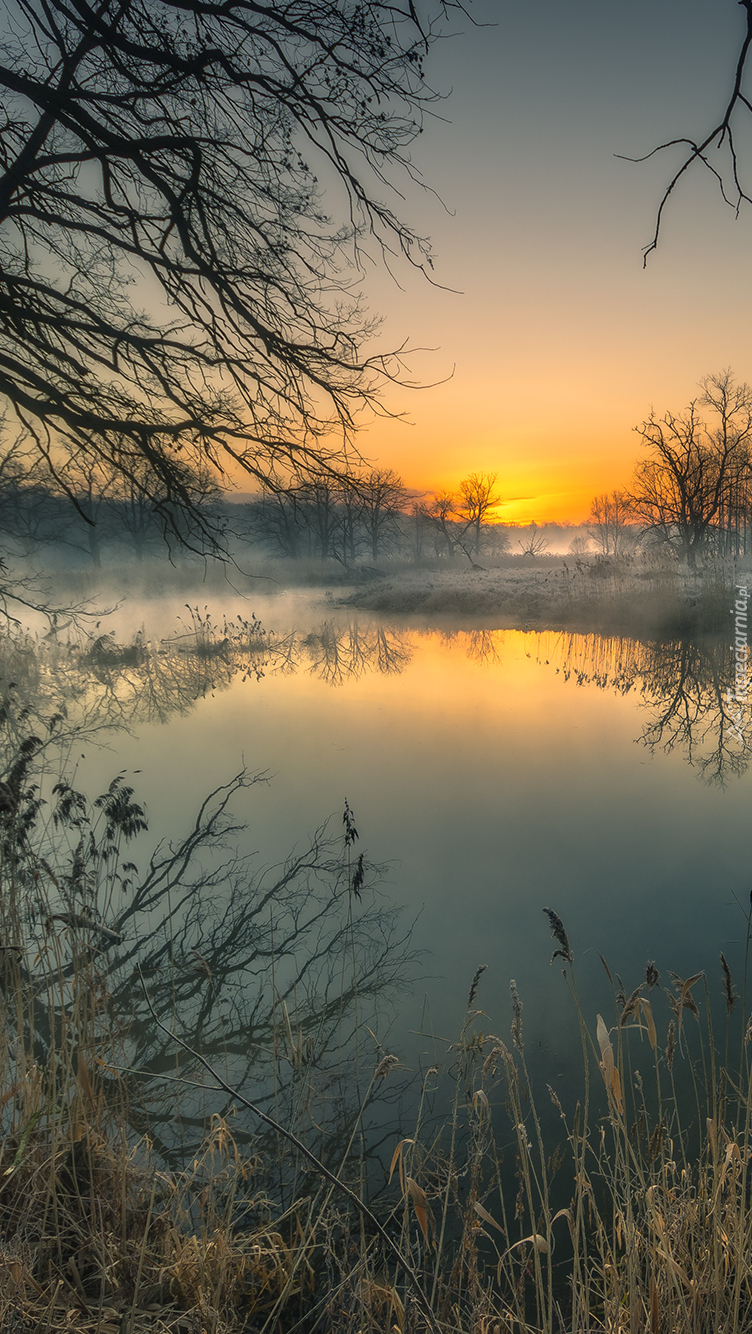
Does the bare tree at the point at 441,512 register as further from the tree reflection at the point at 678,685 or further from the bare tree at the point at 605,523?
the tree reflection at the point at 678,685

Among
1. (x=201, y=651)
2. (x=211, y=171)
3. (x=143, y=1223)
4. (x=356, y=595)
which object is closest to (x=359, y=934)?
(x=143, y=1223)

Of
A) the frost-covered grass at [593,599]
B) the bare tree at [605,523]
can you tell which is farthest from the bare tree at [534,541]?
the frost-covered grass at [593,599]

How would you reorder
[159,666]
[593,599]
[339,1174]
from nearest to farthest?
[339,1174], [159,666], [593,599]

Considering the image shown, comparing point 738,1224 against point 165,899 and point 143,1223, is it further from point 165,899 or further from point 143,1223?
point 165,899

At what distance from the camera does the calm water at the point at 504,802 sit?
351cm

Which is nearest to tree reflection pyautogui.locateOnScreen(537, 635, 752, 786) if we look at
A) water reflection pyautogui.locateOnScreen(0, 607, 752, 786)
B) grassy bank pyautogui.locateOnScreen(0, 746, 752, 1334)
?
water reflection pyautogui.locateOnScreen(0, 607, 752, 786)

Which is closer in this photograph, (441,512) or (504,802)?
(504,802)

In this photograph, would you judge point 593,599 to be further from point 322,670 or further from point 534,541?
point 534,541

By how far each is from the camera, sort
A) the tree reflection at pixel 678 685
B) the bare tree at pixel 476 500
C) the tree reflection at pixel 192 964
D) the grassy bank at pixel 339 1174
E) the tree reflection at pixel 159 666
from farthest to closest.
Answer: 1. the bare tree at pixel 476 500
2. the tree reflection at pixel 159 666
3. the tree reflection at pixel 678 685
4. the tree reflection at pixel 192 964
5. the grassy bank at pixel 339 1174

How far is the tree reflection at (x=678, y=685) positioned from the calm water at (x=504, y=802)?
0.16 ft

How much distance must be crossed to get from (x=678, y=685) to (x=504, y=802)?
5.69 m

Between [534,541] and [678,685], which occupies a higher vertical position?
[534,541]

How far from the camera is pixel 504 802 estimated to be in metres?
5.78

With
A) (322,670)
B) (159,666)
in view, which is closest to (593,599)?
(322,670)
